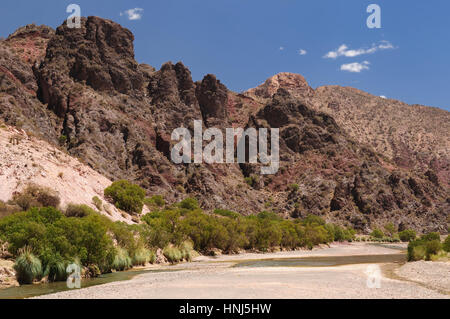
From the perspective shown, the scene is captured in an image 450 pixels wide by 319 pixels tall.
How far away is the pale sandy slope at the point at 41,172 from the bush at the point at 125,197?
1593 mm

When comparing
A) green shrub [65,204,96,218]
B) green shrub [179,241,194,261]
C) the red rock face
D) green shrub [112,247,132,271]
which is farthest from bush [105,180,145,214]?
the red rock face

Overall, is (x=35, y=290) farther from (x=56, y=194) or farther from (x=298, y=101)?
(x=298, y=101)

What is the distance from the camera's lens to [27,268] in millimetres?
24359

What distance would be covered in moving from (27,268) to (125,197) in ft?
104

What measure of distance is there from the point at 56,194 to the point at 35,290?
69.1ft

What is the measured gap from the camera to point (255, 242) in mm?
72125

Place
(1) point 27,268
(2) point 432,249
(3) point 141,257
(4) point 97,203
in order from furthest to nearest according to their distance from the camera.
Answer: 1. (4) point 97,203
2. (2) point 432,249
3. (3) point 141,257
4. (1) point 27,268

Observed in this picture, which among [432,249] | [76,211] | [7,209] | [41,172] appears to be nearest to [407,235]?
Answer: [432,249]

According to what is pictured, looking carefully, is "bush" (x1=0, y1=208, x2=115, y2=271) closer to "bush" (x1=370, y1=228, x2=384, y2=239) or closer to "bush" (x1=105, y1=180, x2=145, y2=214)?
"bush" (x1=105, y1=180, x2=145, y2=214)

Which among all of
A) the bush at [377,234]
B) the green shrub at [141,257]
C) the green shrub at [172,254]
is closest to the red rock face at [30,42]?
the green shrub at [172,254]

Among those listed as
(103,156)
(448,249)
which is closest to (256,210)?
(103,156)

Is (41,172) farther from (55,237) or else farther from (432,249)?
(432,249)

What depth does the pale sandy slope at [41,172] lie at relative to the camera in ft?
133

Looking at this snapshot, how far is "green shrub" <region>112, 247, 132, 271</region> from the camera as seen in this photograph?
111 ft
